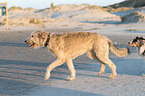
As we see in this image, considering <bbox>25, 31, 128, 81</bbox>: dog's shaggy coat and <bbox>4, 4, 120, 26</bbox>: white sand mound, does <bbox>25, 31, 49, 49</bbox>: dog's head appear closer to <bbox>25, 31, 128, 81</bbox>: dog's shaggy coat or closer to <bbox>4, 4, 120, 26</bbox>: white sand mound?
<bbox>25, 31, 128, 81</bbox>: dog's shaggy coat

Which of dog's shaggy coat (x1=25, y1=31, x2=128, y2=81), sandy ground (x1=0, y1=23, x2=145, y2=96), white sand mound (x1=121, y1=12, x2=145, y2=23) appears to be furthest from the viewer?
white sand mound (x1=121, y1=12, x2=145, y2=23)

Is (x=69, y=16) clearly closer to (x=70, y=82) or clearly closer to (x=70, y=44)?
(x=70, y=44)

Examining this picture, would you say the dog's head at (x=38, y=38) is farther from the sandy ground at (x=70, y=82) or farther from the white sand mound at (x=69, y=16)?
the white sand mound at (x=69, y=16)

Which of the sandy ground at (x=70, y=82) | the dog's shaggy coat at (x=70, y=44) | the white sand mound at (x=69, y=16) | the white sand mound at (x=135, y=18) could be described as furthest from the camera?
the white sand mound at (x=69, y=16)

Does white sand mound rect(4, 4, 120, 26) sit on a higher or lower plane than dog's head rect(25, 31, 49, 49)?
higher

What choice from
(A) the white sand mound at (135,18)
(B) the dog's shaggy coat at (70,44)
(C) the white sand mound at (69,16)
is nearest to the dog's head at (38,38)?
(B) the dog's shaggy coat at (70,44)

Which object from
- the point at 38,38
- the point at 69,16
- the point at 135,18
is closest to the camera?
the point at 38,38

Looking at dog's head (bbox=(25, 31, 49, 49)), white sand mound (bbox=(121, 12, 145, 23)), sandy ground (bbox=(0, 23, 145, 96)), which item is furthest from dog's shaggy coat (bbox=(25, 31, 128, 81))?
white sand mound (bbox=(121, 12, 145, 23))

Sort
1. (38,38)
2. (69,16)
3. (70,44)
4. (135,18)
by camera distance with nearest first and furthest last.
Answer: (38,38), (70,44), (135,18), (69,16)

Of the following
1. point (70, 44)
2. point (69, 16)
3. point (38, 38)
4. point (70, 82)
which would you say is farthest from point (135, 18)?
point (38, 38)

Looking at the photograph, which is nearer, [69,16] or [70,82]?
[70,82]

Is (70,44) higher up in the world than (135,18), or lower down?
lower down

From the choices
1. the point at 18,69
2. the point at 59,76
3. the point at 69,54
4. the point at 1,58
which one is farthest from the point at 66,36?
the point at 1,58

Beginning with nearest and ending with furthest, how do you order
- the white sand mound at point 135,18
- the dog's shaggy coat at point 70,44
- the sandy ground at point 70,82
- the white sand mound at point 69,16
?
the sandy ground at point 70,82, the dog's shaggy coat at point 70,44, the white sand mound at point 135,18, the white sand mound at point 69,16
